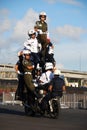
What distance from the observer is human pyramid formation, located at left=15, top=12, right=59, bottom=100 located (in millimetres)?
13133

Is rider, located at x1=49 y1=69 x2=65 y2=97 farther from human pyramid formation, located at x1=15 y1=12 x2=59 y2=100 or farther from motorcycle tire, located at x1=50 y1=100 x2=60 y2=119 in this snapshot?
human pyramid formation, located at x1=15 y1=12 x2=59 y2=100

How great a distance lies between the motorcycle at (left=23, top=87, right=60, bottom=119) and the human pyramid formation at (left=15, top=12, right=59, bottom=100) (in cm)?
37

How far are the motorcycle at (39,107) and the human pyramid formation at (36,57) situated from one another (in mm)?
367

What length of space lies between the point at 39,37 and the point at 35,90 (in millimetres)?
1723

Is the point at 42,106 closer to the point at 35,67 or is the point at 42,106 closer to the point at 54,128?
the point at 35,67

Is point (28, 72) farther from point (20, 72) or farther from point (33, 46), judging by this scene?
point (33, 46)

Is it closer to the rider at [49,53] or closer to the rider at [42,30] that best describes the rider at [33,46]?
the rider at [42,30]

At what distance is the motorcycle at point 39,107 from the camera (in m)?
12.4

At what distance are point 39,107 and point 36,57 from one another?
5.04ft

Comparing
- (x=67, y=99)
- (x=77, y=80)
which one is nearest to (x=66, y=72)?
(x=77, y=80)

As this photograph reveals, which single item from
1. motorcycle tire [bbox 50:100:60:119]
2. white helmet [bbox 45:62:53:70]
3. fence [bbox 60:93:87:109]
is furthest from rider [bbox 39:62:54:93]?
fence [bbox 60:93:87:109]

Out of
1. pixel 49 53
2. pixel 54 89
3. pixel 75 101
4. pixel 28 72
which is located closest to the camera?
pixel 54 89

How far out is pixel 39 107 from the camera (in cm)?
1290

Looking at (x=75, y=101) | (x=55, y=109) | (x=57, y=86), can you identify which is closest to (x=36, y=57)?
(x=57, y=86)
